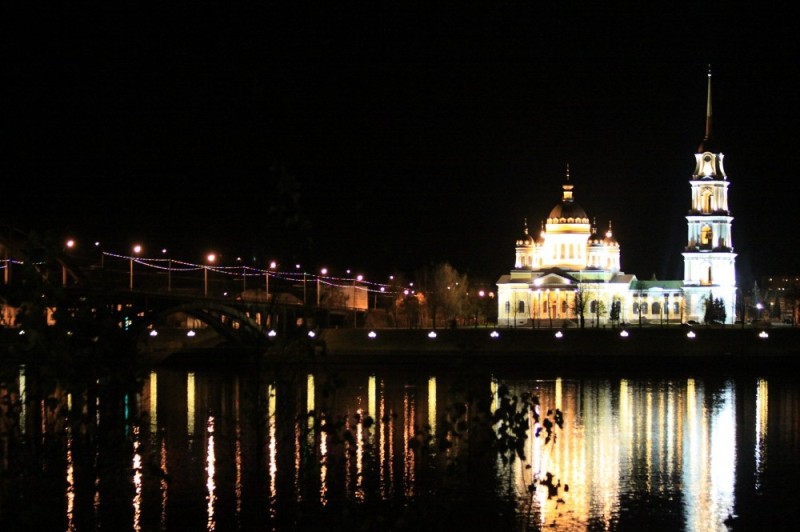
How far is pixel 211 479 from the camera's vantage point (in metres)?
30.8

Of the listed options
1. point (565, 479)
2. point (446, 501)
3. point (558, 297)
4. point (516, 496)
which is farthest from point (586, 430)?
point (558, 297)

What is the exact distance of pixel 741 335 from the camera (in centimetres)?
7050

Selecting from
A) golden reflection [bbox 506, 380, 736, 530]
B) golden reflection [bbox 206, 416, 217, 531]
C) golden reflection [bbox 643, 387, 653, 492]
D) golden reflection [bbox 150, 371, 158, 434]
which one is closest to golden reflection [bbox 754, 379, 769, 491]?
golden reflection [bbox 506, 380, 736, 530]

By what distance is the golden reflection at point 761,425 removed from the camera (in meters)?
33.9

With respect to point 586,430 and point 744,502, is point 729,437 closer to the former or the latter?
point 586,430

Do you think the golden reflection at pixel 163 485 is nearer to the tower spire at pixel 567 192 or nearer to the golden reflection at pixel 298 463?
the golden reflection at pixel 298 463

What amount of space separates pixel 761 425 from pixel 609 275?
7077 centimetres

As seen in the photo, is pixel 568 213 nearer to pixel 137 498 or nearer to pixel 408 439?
pixel 408 439

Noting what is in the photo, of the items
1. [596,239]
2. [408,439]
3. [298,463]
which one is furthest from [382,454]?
[596,239]

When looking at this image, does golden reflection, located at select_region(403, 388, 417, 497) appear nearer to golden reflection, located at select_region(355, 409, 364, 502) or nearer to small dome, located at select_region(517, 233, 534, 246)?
golden reflection, located at select_region(355, 409, 364, 502)

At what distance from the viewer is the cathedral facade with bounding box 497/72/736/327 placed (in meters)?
101

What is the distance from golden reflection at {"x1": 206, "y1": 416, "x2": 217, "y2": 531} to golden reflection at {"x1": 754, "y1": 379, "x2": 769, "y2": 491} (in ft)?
38.9

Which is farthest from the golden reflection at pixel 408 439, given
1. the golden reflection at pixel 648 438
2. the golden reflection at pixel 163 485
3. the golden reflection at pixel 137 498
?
the golden reflection at pixel 137 498

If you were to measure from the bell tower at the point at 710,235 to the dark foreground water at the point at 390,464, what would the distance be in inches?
2131
